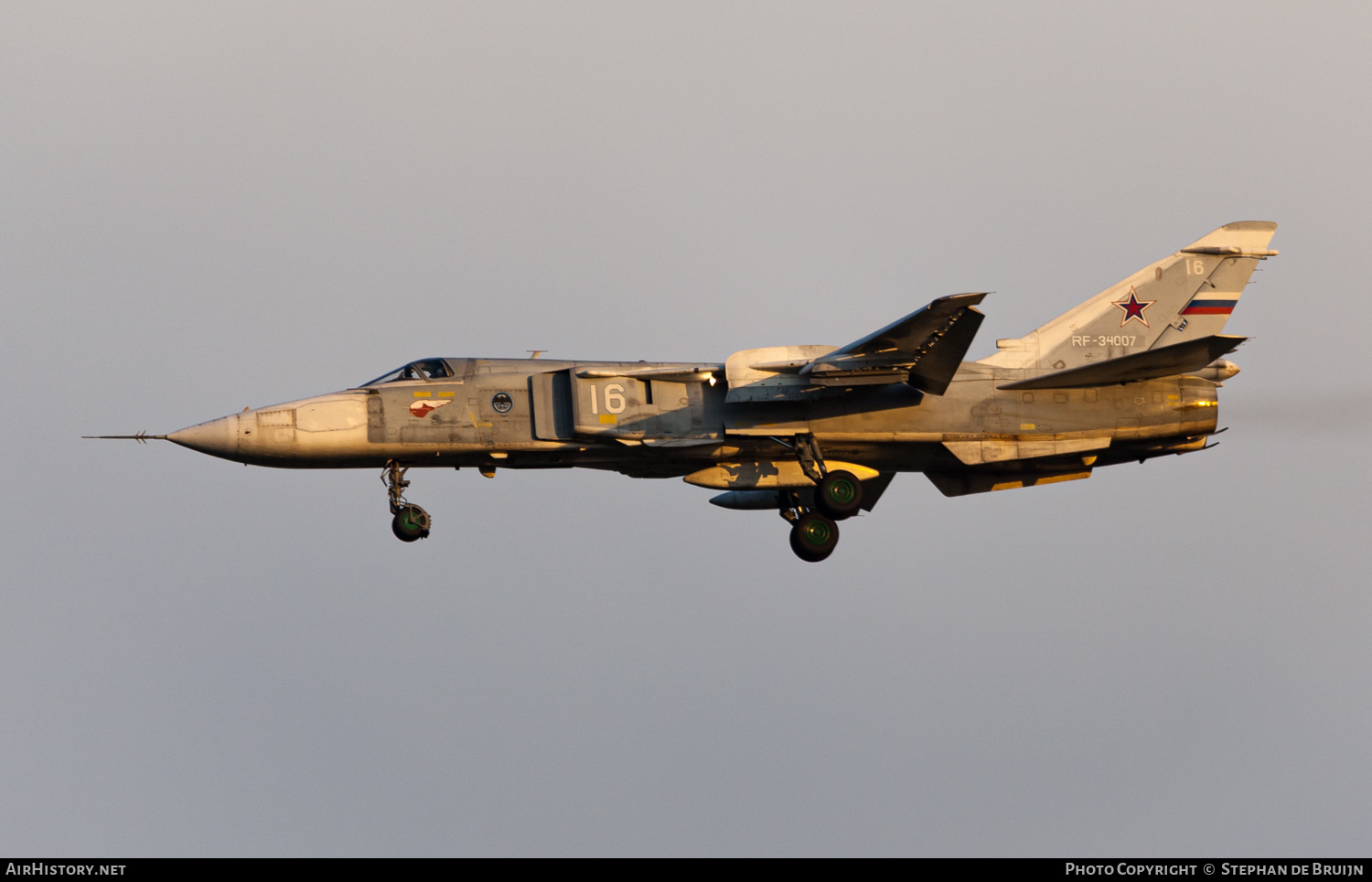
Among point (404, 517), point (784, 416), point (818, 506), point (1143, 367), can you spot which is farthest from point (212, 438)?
point (1143, 367)

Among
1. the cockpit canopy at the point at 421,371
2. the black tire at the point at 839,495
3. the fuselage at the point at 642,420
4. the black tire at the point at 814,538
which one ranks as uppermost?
the cockpit canopy at the point at 421,371

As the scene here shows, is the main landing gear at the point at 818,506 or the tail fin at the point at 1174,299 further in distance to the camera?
the tail fin at the point at 1174,299

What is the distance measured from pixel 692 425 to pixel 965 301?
5.36m

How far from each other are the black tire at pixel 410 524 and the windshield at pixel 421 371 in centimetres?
216

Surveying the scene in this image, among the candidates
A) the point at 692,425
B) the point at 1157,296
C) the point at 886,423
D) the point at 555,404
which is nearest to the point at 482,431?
the point at 555,404

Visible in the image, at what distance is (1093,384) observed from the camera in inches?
1109

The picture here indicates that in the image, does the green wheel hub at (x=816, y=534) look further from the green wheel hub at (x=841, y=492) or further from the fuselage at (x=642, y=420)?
the fuselage at (x=642, y=420)

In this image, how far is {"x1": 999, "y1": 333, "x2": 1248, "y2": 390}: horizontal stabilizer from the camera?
2628 centimetres

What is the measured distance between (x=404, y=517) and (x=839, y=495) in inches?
279

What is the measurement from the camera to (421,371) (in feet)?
90.7

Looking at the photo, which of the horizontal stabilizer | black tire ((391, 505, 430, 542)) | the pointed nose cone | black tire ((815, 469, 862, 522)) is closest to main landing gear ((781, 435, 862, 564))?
black tire ((815, 469, 862, 522))

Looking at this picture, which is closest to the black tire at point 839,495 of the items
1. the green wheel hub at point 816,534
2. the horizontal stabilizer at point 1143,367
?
the green wheel hub at point 816,534

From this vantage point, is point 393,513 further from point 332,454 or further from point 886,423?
point 886,423

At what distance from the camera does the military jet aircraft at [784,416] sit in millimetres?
26875
